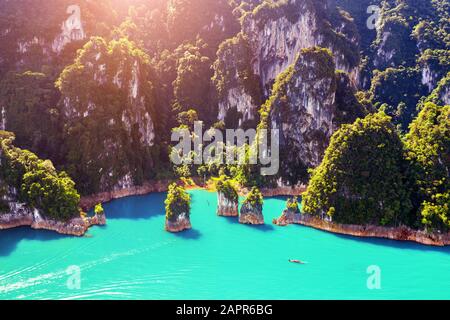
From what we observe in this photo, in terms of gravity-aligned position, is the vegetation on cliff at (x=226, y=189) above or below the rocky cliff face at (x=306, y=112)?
below

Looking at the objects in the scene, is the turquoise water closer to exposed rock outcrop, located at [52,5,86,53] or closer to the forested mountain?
the forested mountain

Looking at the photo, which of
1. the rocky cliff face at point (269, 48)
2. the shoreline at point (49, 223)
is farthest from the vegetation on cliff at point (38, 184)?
the rocky cliff face at point (269, 48)

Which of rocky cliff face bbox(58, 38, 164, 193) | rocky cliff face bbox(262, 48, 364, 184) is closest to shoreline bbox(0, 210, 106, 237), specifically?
rocky cliff face bbox(58, 38, 164, 193)

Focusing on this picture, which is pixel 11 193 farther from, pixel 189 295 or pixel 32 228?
pixel 189 295

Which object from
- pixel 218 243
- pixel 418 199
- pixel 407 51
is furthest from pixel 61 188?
pixel 407 51

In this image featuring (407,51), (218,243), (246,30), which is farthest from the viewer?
(407,51)

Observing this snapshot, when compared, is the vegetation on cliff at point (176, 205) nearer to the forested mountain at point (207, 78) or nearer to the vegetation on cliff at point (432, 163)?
the forested mountain at point (207, 78)

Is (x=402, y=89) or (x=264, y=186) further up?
(x=402, y=89)

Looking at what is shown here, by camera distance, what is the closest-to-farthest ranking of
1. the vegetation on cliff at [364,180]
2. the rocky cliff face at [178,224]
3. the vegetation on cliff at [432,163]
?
the vegetation on cliff at [432,163], the vegetation on cliff at [364,180], the rocky cliff face at [178,224]

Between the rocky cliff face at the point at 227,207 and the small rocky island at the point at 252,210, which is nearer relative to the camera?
the small rocky island at the point at 252,210
